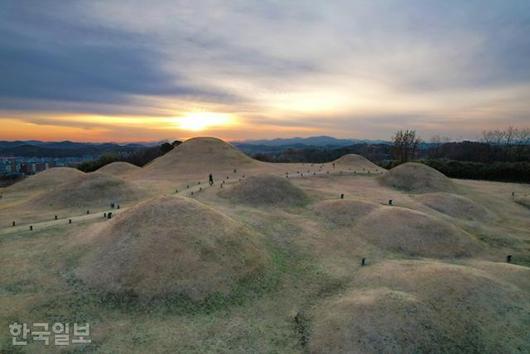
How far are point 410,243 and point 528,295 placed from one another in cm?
952

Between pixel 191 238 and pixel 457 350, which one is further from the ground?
pixel 191 238

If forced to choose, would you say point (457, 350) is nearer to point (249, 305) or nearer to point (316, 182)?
point (249, 305)

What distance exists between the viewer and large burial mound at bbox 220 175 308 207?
123 ft

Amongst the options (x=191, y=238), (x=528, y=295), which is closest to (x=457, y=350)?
(x=528, y=295)

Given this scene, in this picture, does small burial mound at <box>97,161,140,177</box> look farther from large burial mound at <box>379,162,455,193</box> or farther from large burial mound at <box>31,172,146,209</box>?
large burial mound at <box>379,162,455,193</box>

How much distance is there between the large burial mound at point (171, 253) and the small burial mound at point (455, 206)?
2572 centimetres

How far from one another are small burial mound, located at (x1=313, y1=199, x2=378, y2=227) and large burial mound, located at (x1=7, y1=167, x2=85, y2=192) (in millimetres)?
39666

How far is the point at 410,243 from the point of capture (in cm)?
2784

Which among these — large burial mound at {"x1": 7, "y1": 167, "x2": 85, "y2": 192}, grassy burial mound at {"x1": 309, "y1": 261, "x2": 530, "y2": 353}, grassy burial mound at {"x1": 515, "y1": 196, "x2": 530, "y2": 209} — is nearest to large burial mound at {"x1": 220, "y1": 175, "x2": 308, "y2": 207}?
grassy burial mound at {"x1": 309, "y1": 261, "x2": 530, "y2": 353}

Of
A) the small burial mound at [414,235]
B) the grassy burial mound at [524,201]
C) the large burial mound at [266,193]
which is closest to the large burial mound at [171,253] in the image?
the large burial mound at [266,193]

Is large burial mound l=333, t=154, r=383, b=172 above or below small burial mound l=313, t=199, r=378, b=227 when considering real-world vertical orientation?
above

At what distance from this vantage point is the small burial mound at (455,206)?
38.1 metres

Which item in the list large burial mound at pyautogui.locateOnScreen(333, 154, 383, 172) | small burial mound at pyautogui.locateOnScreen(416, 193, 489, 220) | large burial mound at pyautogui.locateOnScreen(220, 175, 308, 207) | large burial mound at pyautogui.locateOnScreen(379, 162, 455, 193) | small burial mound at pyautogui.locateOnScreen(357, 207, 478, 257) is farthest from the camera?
large burial mound at pyautogui.locateOnScreen(333, 154, 383, 172)

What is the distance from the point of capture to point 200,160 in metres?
69.9
